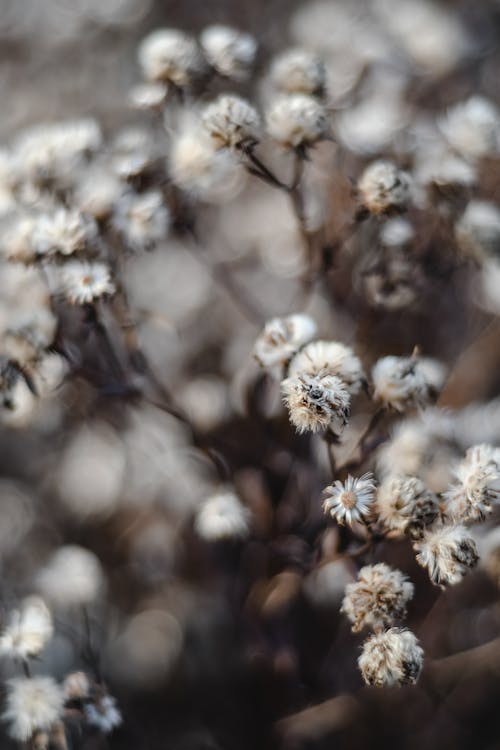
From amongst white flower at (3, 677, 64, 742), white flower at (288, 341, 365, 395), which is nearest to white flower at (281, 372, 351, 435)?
white flower at (288, 341, 365, 395)

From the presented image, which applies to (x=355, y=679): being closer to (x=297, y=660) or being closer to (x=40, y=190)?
(x=297, y=660)

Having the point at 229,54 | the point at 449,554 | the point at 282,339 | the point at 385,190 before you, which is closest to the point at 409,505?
the point at 449,554

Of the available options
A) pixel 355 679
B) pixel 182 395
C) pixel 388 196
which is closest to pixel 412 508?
pixel 388 196

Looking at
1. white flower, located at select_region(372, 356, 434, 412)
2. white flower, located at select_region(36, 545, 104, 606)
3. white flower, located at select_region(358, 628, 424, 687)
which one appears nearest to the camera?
white flower, located at select_region(358, 628, 424, 687)

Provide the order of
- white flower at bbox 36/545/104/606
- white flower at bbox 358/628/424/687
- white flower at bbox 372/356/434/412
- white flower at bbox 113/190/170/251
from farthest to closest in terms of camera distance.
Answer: white flower at bbox 36/545/104/606 < white flower at bbox 113/190/170/251 < white flower at bbox 372/356/434/412 < white flower at bbox 358/628/424/687

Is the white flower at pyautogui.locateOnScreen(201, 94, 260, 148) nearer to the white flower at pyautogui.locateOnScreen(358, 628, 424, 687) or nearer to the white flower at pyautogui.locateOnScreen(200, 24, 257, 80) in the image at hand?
the white flower at pyautogui.locateOnScreen(200, 24, 257, 80)

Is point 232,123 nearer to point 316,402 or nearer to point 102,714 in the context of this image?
point 316,402
